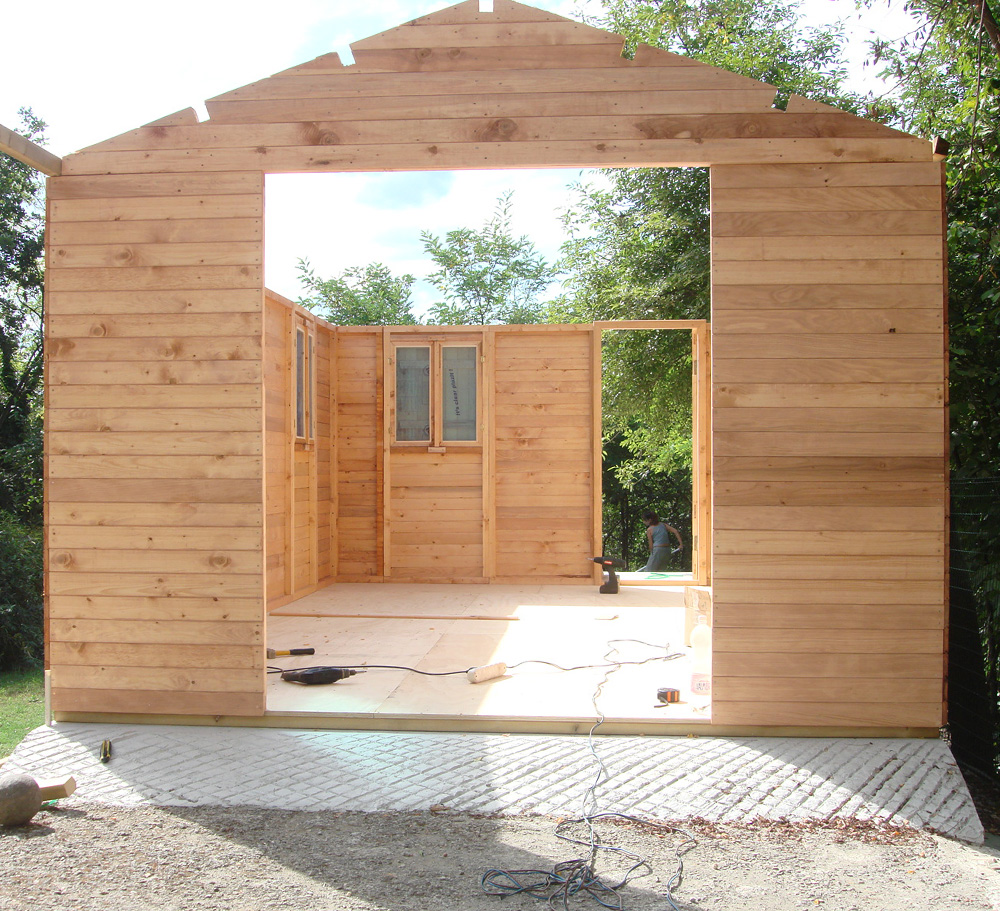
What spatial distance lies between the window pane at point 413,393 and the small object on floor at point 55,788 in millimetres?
5968

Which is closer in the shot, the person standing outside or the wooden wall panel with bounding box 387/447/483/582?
the wooden wall panel with bounding box 387/447/483/582

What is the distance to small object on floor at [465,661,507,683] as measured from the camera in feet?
15.7

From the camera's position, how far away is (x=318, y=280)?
23125mm

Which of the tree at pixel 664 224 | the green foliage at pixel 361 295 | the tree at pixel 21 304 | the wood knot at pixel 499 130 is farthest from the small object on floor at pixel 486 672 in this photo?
the green foliage at pixel 361 295

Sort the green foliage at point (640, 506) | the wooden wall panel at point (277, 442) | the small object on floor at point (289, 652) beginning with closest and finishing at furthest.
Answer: the small object on floor at point (289, 652), the wooden wall panel at point (277, 442), the green foliage at point (640, 506)

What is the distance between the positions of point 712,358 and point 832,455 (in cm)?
70

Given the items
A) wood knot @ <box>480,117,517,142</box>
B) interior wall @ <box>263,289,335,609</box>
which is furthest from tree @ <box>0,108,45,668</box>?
wood knot @ <box>480,117,517,142</box>

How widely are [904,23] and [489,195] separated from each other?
18.4m

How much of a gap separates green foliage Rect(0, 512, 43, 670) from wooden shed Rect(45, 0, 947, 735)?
4.26m

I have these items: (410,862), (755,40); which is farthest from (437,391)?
(755,40)

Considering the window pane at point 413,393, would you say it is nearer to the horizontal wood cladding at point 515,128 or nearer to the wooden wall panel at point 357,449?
the wooden wall panel at point 357,449

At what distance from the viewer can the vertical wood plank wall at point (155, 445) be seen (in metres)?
4.23

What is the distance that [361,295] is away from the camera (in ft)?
74.8

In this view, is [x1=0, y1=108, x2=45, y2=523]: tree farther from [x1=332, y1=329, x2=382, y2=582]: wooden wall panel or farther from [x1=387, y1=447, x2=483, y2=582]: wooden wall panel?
[x1=387, y1=447, x2=483, y2=582]: wooden wall panel
